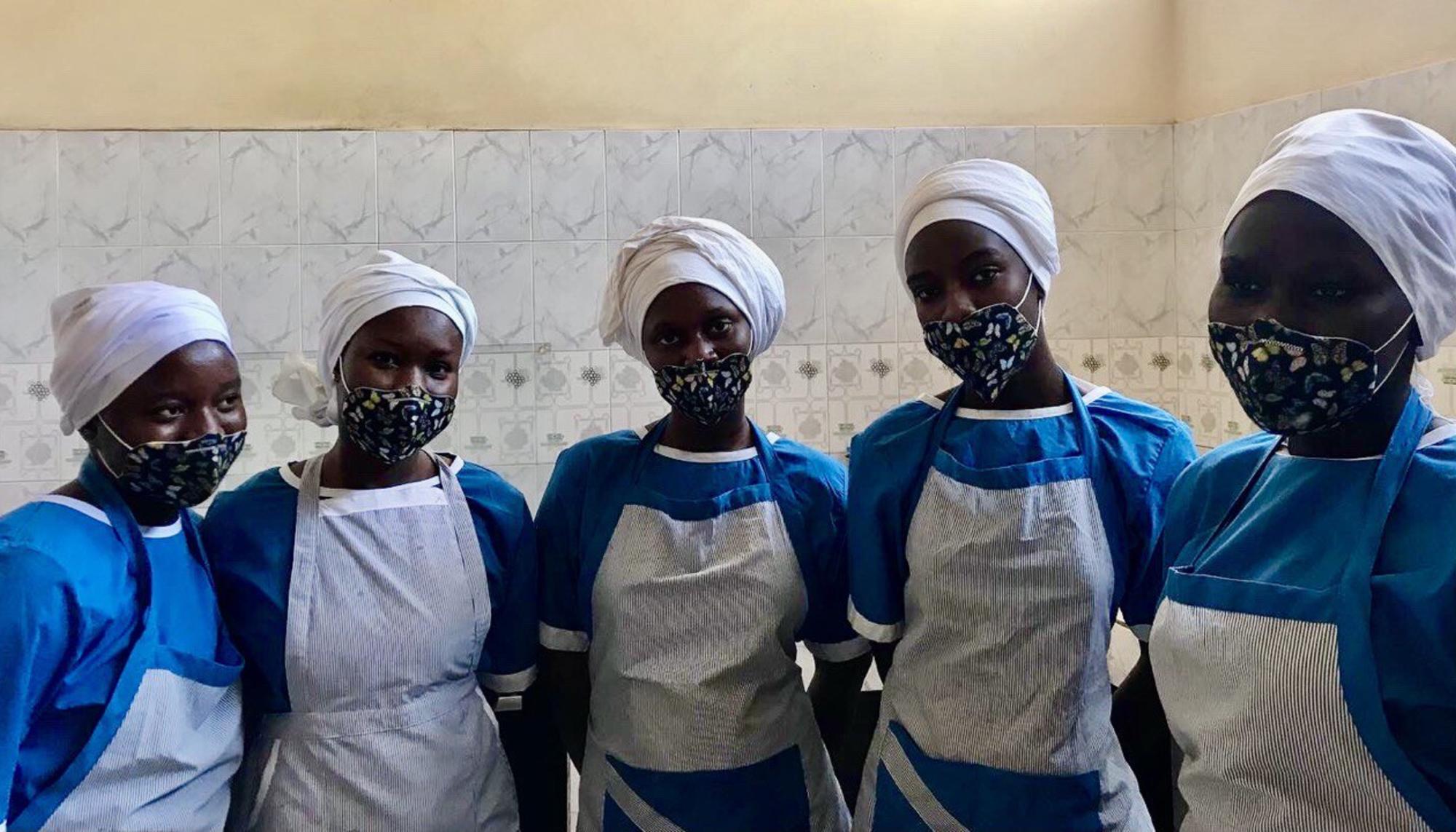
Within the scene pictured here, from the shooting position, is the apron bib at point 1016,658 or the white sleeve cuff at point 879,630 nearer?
the apron bib at point 1016,658

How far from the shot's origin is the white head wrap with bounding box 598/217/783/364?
1.58 meters

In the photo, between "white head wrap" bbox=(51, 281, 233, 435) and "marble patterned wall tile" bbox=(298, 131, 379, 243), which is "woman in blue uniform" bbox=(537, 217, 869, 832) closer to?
"white head wrap" bbox=(51, 281, 233, 435)

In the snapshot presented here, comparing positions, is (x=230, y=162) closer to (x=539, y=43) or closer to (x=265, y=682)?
(x=539, y=43)

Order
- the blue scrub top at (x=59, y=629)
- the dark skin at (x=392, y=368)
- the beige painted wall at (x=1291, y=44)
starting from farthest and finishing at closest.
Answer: the beige painted wall at (x=1291, y=44) < the dark skin at (x=392, y=368) < the blue scrub top at (x=59, y=629)

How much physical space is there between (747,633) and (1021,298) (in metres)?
0.63

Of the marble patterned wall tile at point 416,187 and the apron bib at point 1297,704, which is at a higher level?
the marble patterned wall tile at point 416,187

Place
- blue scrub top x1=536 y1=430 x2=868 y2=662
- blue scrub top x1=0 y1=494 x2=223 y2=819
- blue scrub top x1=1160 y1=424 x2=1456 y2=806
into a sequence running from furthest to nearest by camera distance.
Answer: blue scrub top x1=536 y1=430 x2=868 y2=662
blue scrub top x1=0 y1=494 x2=223 y2=819
blue scrub top x1=1160 y1=424 x2=1456 y2=806

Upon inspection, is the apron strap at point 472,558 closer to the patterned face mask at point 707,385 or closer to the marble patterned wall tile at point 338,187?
the patterned face mask at point 707,385

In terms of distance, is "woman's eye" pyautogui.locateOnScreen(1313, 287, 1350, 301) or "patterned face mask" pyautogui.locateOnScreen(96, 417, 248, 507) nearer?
"woman's eye" pyautogui.locateOnScreen(1313, 287, 1350, 301)

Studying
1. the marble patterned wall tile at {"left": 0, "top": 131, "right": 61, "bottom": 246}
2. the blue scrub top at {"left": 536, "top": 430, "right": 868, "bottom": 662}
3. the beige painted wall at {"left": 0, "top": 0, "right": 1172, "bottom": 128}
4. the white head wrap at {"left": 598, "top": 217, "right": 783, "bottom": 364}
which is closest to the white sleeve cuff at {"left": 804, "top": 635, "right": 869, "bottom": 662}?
the blue scrub top at {"left": 536, "top": 430, "right": 868, "bottom": 662}

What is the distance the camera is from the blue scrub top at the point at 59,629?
1.14 metres

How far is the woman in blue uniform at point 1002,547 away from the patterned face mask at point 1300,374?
A: 15.2 inches

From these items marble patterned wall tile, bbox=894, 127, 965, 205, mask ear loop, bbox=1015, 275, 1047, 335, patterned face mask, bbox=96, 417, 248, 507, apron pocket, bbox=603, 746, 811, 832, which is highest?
marble patterned wall tile, bbox=894, 127, 965, 205

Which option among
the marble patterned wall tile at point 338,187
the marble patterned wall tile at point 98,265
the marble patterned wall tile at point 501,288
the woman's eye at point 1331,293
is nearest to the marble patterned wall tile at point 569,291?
the marble patterned wall tile at point 501,288
